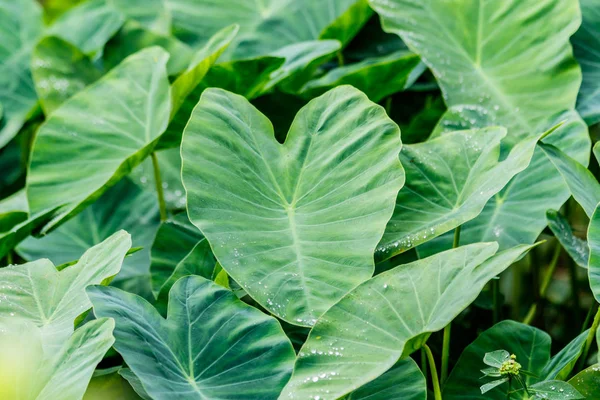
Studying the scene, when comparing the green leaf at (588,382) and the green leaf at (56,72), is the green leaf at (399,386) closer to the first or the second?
the green leaf at (588,382)

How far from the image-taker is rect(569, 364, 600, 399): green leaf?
0.83 meters

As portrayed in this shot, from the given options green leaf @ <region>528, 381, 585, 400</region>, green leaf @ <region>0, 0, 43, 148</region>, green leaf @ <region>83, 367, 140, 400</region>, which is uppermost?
green leaf @ <region>528, 381, 585, 400</region>

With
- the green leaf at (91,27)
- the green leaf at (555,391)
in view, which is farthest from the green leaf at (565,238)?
the green leaf at (91,27)

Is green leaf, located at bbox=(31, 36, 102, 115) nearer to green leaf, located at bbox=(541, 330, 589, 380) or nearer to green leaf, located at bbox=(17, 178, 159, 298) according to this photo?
green leaf, located at bbox=(17, 178, 159, 298)

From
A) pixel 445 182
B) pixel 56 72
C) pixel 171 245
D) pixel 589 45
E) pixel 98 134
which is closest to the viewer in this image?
pixel 445 182

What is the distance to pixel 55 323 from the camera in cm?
82

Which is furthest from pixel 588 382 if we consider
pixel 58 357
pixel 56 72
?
pixel 56 72

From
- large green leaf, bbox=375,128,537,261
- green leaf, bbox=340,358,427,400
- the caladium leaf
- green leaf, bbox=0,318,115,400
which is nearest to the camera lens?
green leaf, bbox=0,318,115,400

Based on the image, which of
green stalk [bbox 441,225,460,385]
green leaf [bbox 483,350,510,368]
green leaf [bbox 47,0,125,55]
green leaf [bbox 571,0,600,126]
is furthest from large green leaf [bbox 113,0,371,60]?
green leaf [bbox 483,350,510,368]

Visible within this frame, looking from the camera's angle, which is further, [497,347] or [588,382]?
[497,347]

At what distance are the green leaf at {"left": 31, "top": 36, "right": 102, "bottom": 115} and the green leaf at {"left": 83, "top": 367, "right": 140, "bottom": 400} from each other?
2.36ft

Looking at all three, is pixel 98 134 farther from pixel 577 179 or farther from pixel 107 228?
pixel 577 179

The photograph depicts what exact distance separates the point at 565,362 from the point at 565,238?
17 cm

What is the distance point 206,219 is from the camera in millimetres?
879
